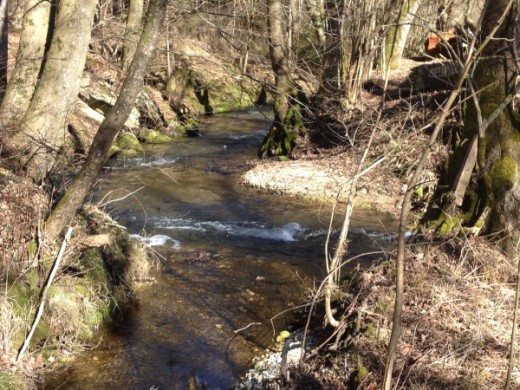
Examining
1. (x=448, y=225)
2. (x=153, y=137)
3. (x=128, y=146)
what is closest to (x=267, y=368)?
(x=448, y=225)

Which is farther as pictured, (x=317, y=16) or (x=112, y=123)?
(x=317, y=16)

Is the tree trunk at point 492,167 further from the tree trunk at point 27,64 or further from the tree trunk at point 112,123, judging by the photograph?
the tree trunk at point 27,64

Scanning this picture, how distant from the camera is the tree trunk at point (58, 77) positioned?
763 centimetres

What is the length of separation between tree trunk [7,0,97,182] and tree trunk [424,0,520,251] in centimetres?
534

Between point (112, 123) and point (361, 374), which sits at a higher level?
point (112, 123)

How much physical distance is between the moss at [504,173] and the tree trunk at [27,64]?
679cm

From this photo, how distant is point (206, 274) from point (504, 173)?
4.59 meters

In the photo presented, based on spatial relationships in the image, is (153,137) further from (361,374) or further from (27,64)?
(361,374)

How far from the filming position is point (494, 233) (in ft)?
20.6

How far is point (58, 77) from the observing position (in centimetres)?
773

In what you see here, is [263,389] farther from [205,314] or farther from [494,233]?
[494,233]

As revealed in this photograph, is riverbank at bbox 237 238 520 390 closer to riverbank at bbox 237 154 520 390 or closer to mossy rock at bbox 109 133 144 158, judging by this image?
riverbank at bbox 237 154 520 390

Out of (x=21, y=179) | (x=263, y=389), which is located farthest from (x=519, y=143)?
(x=21, y=179)

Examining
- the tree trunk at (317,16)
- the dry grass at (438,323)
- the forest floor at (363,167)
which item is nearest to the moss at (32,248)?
the dry grass at (438,323)
